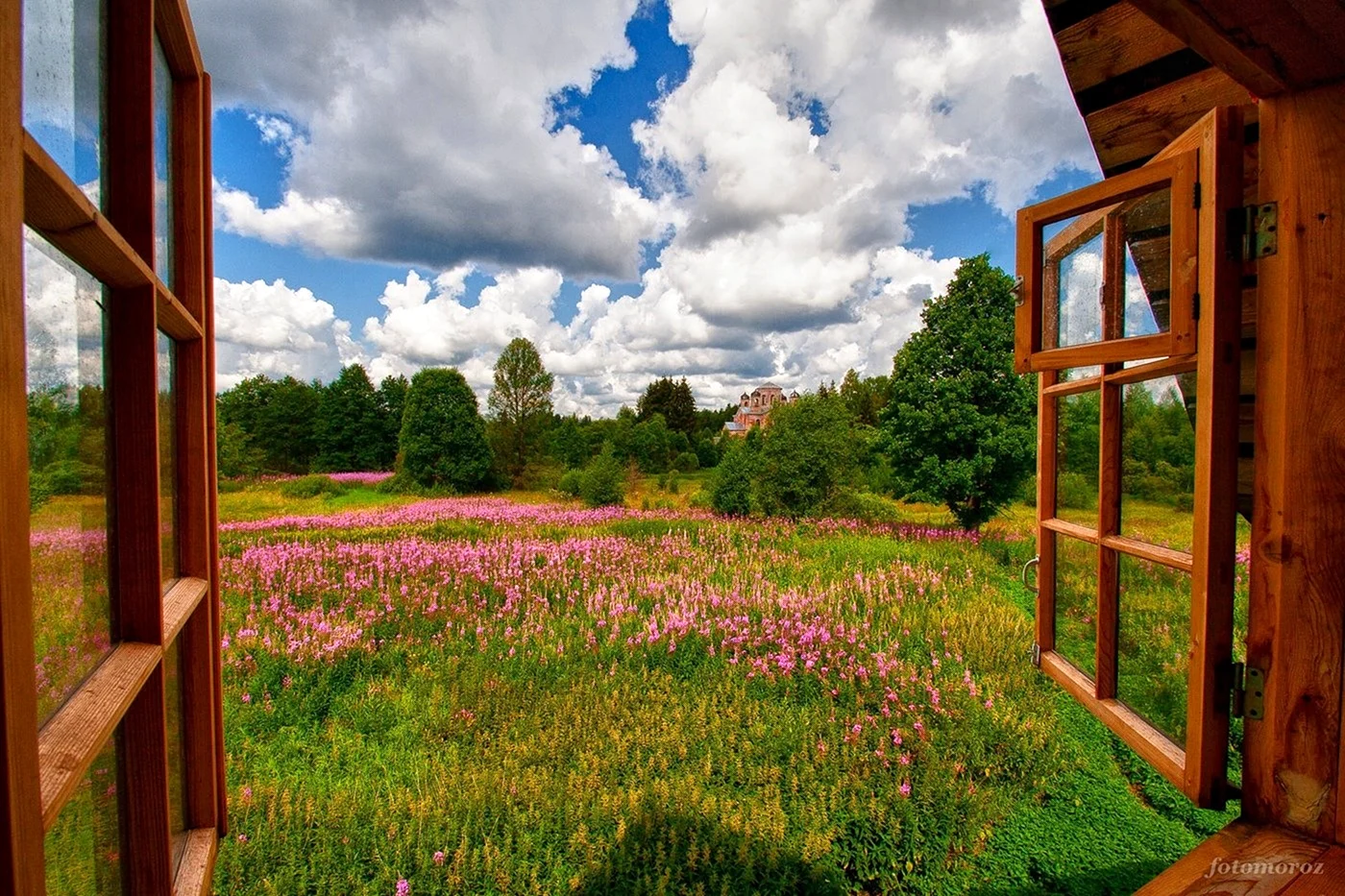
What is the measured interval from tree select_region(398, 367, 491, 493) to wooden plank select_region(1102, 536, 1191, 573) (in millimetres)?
19603

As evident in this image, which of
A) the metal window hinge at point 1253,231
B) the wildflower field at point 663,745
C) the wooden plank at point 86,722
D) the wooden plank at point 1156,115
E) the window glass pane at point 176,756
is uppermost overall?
the wooden plank at point 1156,115

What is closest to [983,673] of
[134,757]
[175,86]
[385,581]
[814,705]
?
[814,705]

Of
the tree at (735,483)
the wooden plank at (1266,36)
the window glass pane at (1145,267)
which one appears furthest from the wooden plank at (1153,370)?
the tree at (735,483)

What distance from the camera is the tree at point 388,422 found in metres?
29.5

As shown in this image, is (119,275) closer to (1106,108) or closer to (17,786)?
(17,786)

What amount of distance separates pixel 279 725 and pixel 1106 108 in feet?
17.6

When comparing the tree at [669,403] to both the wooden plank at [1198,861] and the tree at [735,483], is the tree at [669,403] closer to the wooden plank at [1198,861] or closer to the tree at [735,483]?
the tree at [735,483]

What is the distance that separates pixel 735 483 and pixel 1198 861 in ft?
33.8

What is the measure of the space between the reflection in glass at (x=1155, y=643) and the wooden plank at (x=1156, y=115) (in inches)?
64.6

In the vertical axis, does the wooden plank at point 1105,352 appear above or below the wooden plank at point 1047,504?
above

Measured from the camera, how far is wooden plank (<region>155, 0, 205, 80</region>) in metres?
1.39

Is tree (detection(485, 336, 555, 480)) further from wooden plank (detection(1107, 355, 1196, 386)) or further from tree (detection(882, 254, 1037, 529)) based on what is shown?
wooden plank (detection(1107, 355, 1196, 386))

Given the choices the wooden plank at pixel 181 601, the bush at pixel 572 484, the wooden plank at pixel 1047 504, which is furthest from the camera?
the bush at pixel 572 484

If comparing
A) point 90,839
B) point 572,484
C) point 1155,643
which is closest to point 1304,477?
point 1155,643
